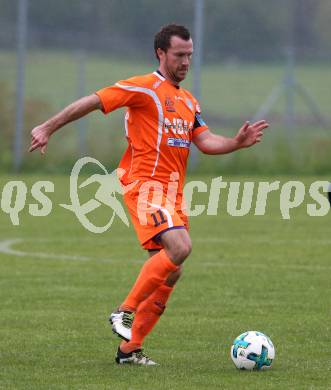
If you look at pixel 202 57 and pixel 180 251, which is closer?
pixel 180 251

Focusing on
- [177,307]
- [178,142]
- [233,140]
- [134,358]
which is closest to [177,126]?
[178,142]

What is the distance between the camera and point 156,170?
25.3ft

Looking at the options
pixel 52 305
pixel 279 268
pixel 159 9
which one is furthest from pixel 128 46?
pixel 52 305

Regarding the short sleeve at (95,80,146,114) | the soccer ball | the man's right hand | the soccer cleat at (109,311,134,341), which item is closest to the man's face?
the short sleeve at (95,80,146,114)

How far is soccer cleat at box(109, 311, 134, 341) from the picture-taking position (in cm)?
749

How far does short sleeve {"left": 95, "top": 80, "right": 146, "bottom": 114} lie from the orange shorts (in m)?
0.55

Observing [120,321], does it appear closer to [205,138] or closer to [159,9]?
[205,138]

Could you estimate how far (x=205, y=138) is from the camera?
8.09m

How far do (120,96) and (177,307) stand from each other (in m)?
3.11

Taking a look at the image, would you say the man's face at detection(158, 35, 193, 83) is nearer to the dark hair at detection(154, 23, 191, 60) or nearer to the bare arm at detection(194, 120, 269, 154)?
the dark hair at detection(154, 23, 191, 60)

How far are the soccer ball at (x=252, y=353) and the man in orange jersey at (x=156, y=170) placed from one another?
0.58 m

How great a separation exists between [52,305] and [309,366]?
334 centimetres

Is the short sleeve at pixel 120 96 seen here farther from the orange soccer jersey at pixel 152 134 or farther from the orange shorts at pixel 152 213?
the orange shorts at pixel 152 213

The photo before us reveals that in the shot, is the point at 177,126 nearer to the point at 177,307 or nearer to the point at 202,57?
the point at 177,307
